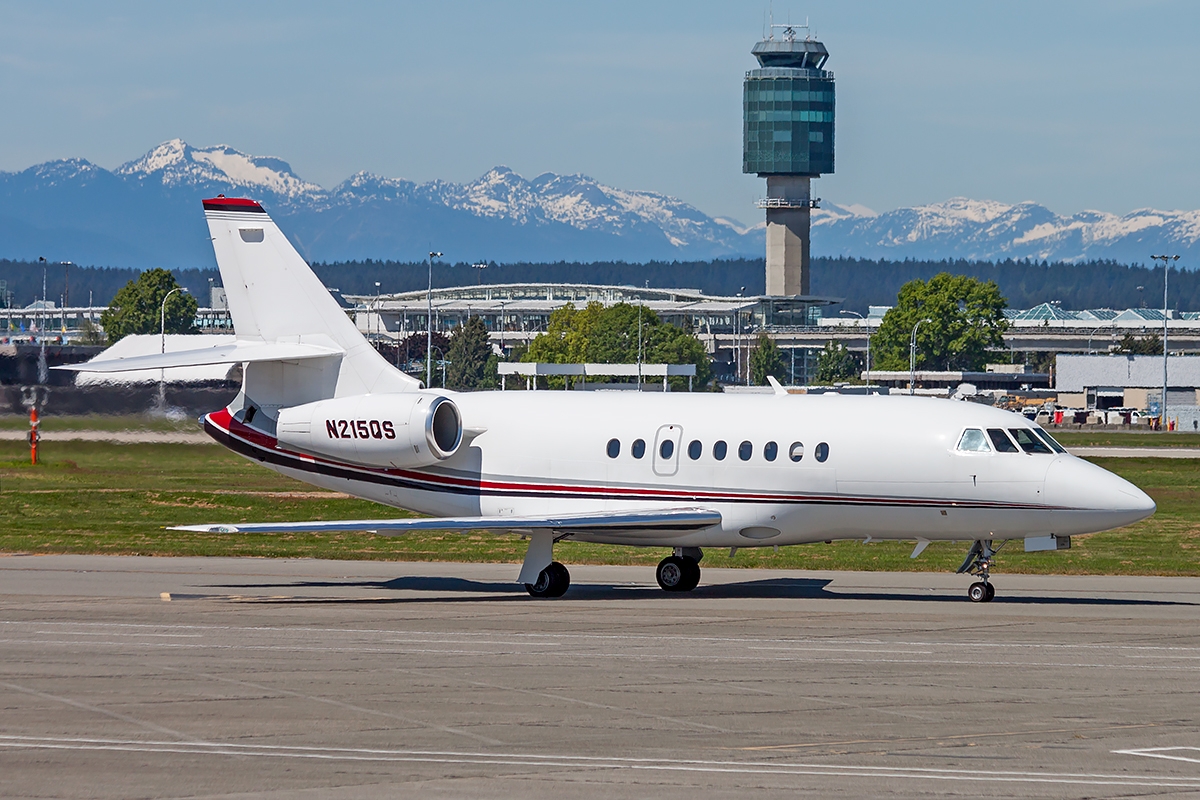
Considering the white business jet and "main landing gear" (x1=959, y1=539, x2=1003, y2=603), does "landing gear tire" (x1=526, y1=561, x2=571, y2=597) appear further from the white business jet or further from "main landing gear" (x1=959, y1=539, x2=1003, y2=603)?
"main landing gear" (x1=959, y1=539, x2=1003, y2=603)

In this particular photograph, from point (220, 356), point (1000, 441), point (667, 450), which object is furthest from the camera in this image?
point (220, 356)

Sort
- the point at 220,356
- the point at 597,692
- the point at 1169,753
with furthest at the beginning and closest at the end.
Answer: the point at 220,356 → the point at 597,692 → the point at 1169,753

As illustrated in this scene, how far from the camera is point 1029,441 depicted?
26031mm

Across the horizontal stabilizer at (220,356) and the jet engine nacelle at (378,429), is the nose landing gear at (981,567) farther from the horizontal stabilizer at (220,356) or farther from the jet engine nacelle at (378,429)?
the horizontal stabilizer at (220,356)

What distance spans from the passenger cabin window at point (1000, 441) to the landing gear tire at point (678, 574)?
5.92 metres

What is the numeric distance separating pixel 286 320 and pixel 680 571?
9070mm

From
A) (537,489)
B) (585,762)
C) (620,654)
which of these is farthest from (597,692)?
(537,489)

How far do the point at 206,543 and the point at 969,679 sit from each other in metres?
23.7

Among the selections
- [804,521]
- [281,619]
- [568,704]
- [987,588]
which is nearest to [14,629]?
[281,619]

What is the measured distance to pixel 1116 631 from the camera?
22734 mm

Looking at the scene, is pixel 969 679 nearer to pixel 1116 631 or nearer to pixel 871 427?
pixel 1116 631

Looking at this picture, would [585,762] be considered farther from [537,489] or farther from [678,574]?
[537,489]

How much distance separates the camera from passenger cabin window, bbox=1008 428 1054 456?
25.9 metres

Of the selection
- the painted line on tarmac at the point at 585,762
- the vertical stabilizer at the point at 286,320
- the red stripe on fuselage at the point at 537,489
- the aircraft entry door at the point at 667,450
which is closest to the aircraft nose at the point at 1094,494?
the red stripe on fuselage at the point at 537,489
